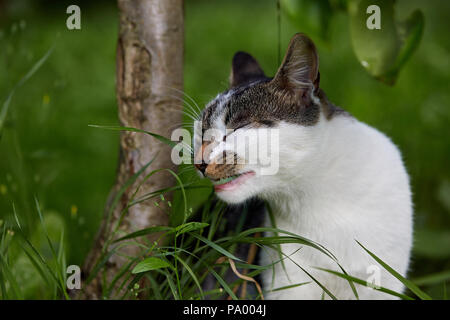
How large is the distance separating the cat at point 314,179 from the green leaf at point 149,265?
29cm

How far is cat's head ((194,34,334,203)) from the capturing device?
5.02 feet

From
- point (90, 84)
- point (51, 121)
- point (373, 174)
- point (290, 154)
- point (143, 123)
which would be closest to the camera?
point (290, 154)

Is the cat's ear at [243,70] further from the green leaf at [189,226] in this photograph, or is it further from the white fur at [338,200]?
the green leaf at [189,226]

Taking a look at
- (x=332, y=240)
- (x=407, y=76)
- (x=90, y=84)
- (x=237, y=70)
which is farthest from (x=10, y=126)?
(x=407, y=76)

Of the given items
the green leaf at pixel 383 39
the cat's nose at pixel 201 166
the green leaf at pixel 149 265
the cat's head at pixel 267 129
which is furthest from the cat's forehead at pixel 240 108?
the green leaf at pixel 149 265

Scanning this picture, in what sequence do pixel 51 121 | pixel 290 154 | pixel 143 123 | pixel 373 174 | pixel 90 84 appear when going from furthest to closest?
pixel 90 84 < pixel 51 121 < pixel 143 123 < pixel 373 174 < pixel 290 154

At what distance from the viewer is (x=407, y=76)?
12.2 feet

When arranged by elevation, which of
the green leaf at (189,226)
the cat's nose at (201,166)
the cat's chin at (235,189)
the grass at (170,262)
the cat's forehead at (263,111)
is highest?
the cat's forehead at (263,111)

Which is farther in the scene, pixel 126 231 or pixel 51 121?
pixel 51 121

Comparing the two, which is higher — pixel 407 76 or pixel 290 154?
pixel 407 76

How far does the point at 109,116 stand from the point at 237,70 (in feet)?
6.35

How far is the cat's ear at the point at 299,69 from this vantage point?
1501 mm
